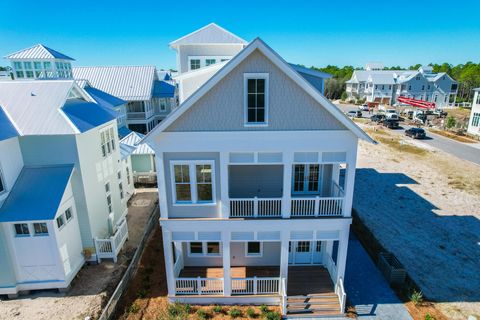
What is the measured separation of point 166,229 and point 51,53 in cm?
2382

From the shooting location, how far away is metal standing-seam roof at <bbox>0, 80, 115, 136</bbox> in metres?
14.2

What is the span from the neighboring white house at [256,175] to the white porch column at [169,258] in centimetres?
5

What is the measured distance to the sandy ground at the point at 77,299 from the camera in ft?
42.7

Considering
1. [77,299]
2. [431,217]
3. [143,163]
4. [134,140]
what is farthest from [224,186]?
[143,163]

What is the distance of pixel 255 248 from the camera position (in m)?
16.1

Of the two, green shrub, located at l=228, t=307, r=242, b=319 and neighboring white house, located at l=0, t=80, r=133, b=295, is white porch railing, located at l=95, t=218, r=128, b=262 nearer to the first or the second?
neighboring white house, located at l=0, t=80, r=133, b=295

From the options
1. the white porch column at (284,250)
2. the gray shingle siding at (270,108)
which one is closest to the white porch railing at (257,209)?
the white porch column at (284,250)

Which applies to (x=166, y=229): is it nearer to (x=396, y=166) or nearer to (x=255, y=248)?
(x=255, y=248)

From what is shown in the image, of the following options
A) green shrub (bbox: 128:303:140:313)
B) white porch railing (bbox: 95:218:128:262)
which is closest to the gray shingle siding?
green shrub (bbox: 128:303:140:313)

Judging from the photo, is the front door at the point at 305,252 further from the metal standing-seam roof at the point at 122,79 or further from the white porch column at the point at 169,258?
the metal standing-seam roof at the point at 122,79

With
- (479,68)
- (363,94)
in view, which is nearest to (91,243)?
(363,94)

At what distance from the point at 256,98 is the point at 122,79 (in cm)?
3579

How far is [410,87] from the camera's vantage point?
281 feet

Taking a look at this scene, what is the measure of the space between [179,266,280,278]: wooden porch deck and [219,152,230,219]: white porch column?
443 centimetres
